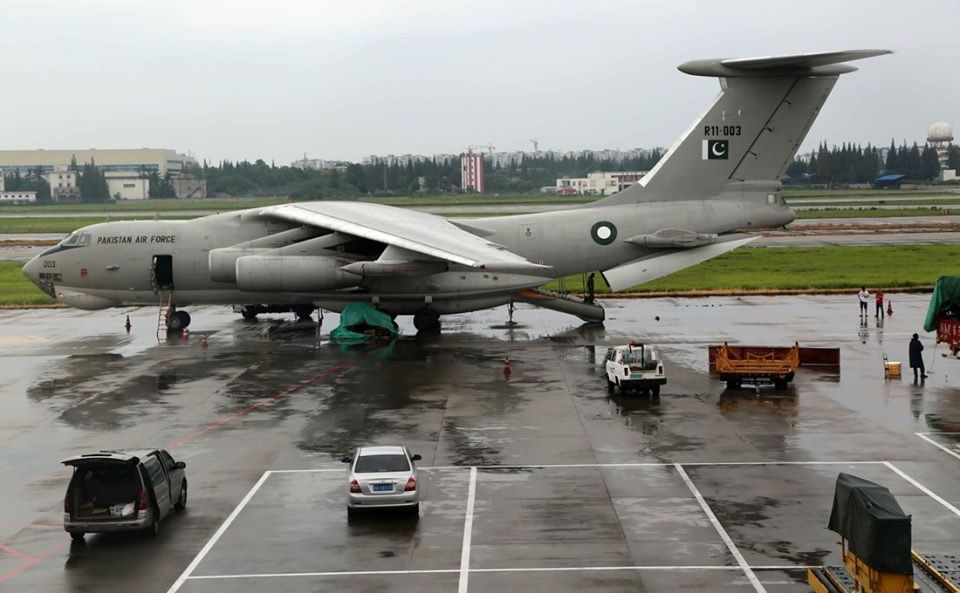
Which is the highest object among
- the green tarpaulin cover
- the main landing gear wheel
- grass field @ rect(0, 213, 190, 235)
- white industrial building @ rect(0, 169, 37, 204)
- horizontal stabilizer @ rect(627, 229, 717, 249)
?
white industrial building @ rect(0, 169, 37, 204)

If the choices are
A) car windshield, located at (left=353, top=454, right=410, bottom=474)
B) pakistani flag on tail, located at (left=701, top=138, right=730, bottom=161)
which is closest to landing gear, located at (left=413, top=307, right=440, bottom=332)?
pakistani flag on tail, located at (left=701, top=138, right=730, bottom=161)

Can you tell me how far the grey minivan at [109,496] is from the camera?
16.7 m

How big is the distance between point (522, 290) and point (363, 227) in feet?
22.9

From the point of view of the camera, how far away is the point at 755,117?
3891 cm

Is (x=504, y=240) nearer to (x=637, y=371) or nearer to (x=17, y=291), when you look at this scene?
(x=637, y=371)

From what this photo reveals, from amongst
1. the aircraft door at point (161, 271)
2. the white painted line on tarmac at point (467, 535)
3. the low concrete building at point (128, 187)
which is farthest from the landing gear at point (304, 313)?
the low concrete building at point (128, 187)

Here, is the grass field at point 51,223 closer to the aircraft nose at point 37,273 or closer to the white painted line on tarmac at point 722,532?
the aircraft nose at point 37,273

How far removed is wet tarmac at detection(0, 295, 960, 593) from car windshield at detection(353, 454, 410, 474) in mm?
751

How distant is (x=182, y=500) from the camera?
1864 centimetres

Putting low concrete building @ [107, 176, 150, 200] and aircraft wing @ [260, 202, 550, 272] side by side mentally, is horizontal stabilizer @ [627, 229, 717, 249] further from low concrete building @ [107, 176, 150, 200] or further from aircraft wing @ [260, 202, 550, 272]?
low concrete building @ [107, 176, 150, 200]

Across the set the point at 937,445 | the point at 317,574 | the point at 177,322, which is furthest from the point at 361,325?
the point at 317,574

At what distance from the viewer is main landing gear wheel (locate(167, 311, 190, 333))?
40812 millimetres

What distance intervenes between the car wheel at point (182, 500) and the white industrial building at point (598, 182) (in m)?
148

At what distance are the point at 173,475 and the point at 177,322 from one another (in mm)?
23795
